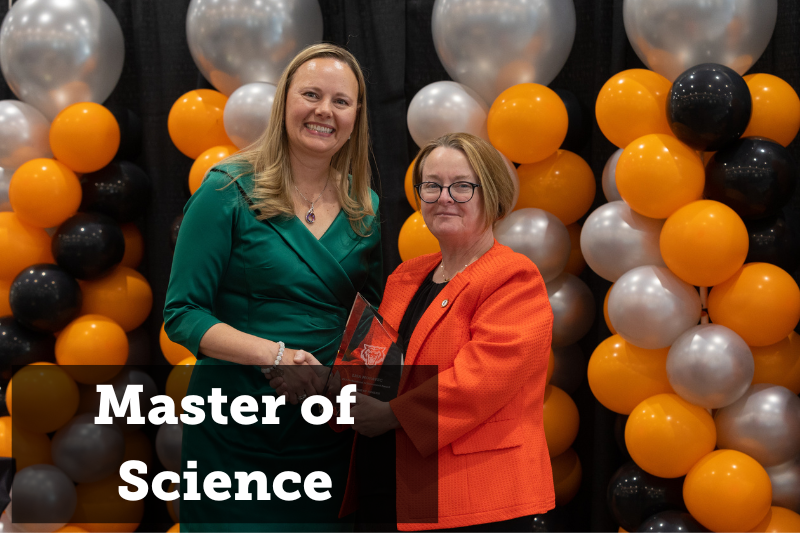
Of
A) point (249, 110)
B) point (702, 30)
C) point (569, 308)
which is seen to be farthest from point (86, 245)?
point (702, 30)

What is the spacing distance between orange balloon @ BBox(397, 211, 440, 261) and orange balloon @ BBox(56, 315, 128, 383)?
1.30 meters

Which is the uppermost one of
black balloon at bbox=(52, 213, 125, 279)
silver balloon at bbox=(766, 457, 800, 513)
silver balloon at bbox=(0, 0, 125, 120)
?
silver balloon at bbox=(0, 0, 125, 120)

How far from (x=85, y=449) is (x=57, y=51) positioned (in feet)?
5.33

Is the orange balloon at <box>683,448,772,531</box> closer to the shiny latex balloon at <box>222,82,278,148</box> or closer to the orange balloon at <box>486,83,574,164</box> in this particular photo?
the orange balloon at <box>486,83,574,164</box>

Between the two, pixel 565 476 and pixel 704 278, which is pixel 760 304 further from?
pixel 565 476

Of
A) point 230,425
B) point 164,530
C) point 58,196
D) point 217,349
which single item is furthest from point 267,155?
point 164,530

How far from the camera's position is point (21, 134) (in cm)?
300

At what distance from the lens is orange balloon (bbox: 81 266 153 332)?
3.13 metres

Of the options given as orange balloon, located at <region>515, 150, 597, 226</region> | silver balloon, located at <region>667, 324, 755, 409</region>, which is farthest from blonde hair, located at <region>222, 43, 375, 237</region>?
silver balloon, located at <region>667, 324, 755, 409</region>

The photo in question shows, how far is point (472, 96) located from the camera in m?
2.73

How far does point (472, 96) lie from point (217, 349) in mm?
1519

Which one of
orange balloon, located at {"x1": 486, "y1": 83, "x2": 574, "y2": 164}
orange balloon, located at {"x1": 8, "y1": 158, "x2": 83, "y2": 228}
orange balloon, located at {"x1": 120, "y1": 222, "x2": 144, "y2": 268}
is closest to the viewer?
orange balloon, located at {"x1": 486, "y1": 83, "x2": 574, "y2": 164}

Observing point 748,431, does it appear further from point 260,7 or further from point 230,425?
point 260,7

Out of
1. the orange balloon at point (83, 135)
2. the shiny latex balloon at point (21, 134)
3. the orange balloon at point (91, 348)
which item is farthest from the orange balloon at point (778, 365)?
the shiny latex balloon at point (21, 134)
